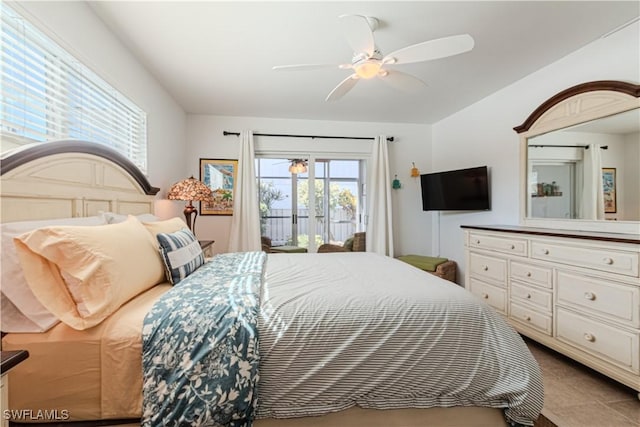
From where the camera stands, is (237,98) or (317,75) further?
(237,98)

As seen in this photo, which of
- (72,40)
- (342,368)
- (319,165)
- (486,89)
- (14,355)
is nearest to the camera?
(14,355)

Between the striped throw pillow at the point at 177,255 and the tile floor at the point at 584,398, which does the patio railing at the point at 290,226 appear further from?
the tile floor at the point at 584,398

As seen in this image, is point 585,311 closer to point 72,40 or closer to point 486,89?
point 486,89

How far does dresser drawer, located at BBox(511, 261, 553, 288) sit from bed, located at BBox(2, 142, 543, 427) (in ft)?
3.94

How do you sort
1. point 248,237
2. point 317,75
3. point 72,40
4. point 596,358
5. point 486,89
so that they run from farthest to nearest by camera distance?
1. point 248,237
2. point 486,89
3. point 317,75
4. point 596,358
5. point 72,40

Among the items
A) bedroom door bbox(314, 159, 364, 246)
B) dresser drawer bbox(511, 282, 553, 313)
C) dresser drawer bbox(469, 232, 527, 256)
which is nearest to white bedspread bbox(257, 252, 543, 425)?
dresser drawer bbox(511, 282, 553, 313)

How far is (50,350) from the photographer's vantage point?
42.8 inches

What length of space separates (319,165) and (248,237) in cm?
153

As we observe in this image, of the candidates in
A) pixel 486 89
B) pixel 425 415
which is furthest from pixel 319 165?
pixel 425 415

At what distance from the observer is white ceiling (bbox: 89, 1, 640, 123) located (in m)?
1.92

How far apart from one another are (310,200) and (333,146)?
90 cm

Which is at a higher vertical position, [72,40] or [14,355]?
[72,40]

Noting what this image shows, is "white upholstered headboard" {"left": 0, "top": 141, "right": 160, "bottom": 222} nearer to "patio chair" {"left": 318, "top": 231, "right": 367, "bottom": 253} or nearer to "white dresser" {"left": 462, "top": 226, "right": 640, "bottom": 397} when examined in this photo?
"patio chair" {"left": 318, "top": 231, "right": 367, "bottom": 253}

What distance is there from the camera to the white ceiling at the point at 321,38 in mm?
1917
